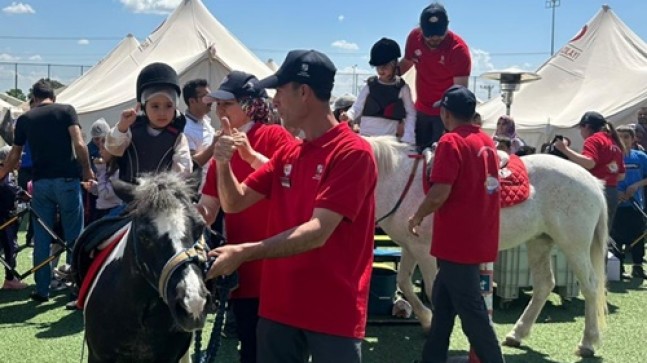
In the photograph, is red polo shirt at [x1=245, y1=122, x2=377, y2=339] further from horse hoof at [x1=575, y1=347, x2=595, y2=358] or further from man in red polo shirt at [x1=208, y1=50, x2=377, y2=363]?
horse hoof at [x1=575, y1=347, x2=595, y2=358]

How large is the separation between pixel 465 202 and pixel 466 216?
10cm

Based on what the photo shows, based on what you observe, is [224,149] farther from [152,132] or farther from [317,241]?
[152,132]

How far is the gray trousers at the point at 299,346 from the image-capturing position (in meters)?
2.56

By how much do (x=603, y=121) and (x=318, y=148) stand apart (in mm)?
6419

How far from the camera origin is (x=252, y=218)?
3.49 m

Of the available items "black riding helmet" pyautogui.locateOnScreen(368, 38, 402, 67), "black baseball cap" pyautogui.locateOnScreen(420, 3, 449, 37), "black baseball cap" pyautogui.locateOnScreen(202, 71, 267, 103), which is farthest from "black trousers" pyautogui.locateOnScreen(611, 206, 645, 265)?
"black baseball cap" pyautogui.locateOnScreen(202, 71, 267, 103)

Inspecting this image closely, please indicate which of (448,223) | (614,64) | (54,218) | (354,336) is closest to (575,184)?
(448,223)

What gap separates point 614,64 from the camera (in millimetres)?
17484

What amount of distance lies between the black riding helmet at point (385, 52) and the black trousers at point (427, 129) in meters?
0.67

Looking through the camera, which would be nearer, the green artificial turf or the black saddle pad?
the black saddle pad

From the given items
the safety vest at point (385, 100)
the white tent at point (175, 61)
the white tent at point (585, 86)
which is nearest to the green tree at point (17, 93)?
the white tent at point (175, 61)

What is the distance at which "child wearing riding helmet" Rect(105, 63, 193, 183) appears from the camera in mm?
3498

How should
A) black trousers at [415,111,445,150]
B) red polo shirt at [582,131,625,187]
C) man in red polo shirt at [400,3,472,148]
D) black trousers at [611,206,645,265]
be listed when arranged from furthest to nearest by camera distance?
black trousers at [611,206,645,265] < red polo shirt at [582,131,625,187] < black trousers at [415,111,445,150] < man in red polo shirt at [400,3,472,148]

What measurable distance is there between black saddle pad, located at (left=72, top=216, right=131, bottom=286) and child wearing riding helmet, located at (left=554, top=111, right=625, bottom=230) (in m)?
5.81
